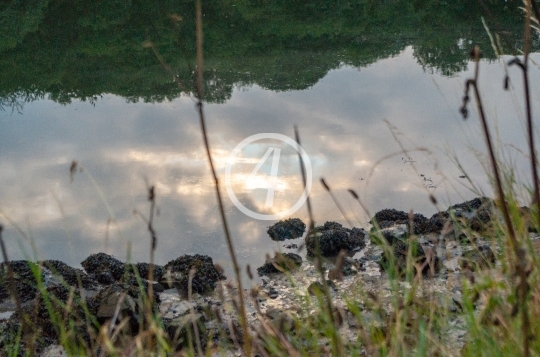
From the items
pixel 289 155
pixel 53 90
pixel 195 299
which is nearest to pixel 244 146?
pixel 289 155

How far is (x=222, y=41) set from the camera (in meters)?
13.0

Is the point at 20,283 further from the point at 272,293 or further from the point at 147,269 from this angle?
the point at 272,293

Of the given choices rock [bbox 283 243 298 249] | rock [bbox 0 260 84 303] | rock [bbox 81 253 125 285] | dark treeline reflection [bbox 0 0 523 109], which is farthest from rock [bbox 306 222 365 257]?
dark treeline reflection [bbox 0 0 523 109]

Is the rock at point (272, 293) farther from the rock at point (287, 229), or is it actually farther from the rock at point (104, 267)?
the rock at point (104, 267)

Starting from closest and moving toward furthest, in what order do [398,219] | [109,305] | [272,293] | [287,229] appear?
[109,305], [272,293], [287,229], [398,219]

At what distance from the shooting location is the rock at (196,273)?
4695mm

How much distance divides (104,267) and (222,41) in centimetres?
862

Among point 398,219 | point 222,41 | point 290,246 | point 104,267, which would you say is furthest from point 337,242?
point 222,41

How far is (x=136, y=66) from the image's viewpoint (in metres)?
11.0

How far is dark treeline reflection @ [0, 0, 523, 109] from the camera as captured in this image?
990cm

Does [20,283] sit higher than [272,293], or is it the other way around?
[20,283]

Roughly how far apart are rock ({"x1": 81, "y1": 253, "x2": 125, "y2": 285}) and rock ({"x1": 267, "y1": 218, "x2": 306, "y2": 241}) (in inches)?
48.1

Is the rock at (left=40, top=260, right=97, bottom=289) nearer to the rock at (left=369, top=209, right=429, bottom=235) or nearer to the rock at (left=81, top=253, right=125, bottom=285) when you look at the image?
the rock at (left=81, top=253, right=125, bottom=285)

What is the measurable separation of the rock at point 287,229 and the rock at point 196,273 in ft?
2.08
